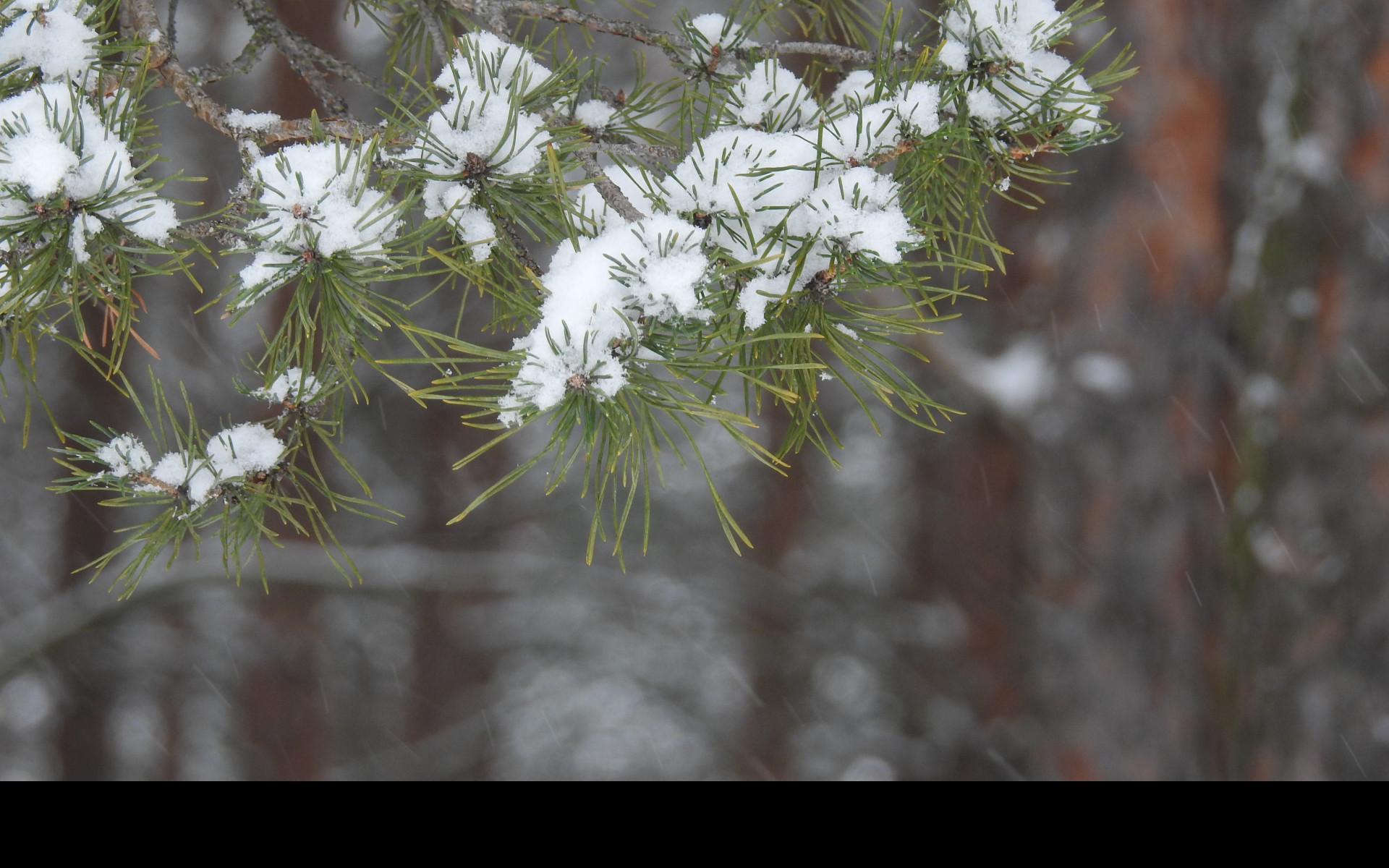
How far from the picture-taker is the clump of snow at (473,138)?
0.34 m

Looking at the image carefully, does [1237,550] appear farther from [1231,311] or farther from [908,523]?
[908,523]

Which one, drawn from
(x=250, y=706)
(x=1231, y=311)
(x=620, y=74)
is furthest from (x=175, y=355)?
(x=1231, y=311)

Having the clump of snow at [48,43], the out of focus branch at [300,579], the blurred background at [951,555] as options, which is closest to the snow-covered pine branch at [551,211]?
the clump of snow at [48,43]

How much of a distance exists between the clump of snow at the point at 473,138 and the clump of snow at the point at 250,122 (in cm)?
8

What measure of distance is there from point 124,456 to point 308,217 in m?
0.21

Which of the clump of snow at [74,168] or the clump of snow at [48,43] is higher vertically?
the clump of snow at [48,43]

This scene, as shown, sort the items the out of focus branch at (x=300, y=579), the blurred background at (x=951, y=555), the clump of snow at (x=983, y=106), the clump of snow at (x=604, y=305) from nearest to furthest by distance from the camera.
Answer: the clump of snow at (x=604, y=305) → the clump of snow at (x=983, y=106) → the blurred background at (x=951, y=555) → the out of focus branch at (x=300, y=579)

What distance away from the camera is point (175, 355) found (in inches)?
69.2

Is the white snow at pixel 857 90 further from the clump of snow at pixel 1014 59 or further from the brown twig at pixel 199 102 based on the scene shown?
the brown twig at pixel 199 102

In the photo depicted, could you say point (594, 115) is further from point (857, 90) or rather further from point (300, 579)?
point (300, 579)

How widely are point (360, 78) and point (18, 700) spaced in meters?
2.06

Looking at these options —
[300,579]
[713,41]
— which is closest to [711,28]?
[713,41]

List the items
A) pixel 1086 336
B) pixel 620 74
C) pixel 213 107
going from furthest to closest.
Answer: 1. pixel 620 74
2. pixel 1086 336
3. pixel 213 107
